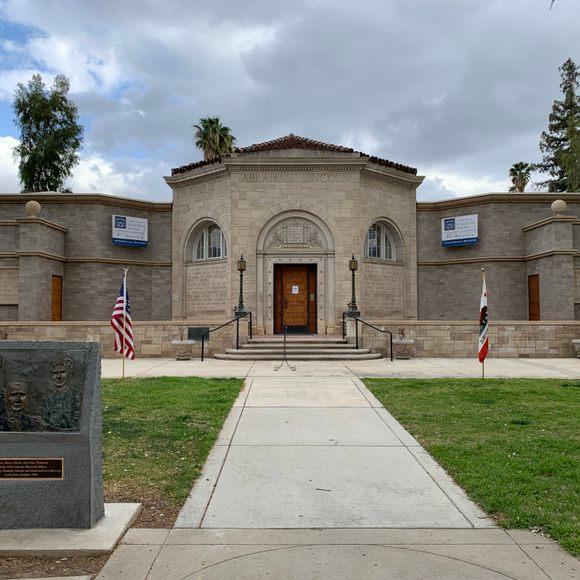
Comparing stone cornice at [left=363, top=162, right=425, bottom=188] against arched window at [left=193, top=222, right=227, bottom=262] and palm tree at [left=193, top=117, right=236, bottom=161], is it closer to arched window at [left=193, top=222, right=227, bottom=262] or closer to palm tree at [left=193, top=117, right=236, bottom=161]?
arched window at [left=193, top=222, right=227, bottom=262]

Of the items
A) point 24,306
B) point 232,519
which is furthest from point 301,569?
point 24,306

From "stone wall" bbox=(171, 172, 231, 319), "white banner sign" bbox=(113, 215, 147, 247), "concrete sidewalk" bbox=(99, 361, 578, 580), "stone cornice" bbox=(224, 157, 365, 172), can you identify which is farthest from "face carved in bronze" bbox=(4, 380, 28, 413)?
"white banner sign" bbox=(113, 215, 147, 247)

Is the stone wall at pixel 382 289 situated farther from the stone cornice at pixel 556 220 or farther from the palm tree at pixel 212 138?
the palm tree at pixel 212 138

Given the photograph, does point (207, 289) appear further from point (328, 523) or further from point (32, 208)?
point (328, 523)

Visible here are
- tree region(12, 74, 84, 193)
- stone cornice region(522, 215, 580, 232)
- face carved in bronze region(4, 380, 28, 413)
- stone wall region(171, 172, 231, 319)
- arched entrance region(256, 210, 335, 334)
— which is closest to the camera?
face carved in bronze region(4, 380, 28, 413)

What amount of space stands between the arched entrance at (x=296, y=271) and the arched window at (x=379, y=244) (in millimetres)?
2654

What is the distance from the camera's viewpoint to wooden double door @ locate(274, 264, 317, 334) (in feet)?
71.4

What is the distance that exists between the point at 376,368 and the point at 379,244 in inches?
414

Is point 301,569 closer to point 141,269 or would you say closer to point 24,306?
point 24,306

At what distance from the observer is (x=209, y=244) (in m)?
23.9

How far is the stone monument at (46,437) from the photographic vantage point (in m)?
3.77

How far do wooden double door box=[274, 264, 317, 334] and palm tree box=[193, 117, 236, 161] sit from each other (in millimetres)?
22165

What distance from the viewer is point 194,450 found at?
6.13m

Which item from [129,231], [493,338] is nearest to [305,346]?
[493,338]
